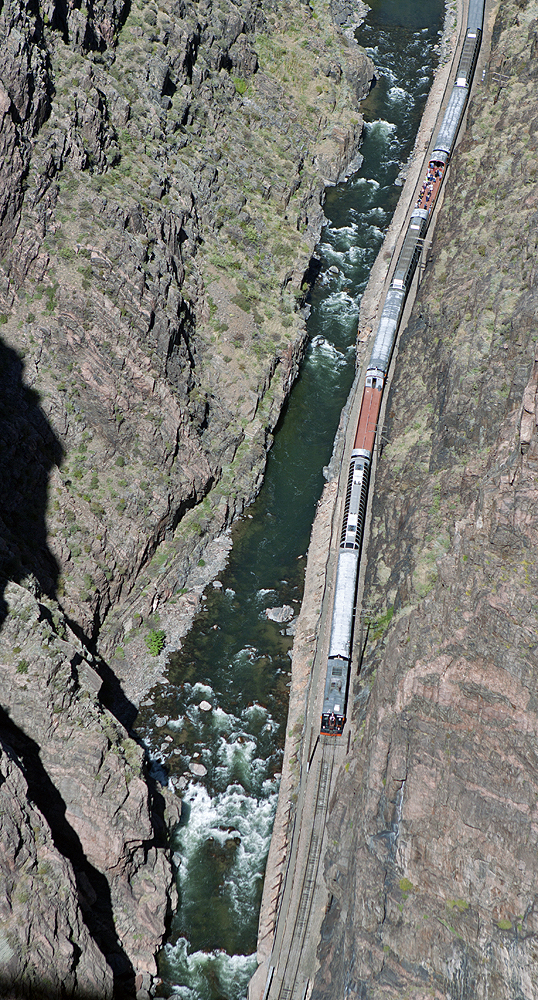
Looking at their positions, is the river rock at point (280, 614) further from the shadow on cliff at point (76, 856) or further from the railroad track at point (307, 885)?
the shadow on cliff at point (76, 856)

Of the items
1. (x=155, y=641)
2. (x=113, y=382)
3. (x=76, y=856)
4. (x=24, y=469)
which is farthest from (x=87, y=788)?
(x=113, y=382)

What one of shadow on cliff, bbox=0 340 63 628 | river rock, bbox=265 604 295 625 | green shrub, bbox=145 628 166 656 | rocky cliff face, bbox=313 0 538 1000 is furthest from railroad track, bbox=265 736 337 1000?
shadow on cliff, bbox=0 340 63 628

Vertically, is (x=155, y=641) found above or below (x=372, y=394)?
below

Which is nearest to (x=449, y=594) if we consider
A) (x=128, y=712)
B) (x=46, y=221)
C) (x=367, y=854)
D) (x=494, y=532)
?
(x=494, y=532)

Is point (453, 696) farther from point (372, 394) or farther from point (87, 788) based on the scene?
point (372, 394)

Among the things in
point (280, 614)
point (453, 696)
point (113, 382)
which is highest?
point (113, 382)

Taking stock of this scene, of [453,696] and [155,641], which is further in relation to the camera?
[155,641]

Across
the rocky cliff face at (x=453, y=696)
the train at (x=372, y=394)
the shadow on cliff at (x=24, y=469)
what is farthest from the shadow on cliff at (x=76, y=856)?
the train at (x=372, y=394)

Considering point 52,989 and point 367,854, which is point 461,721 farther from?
point 52,989
